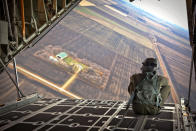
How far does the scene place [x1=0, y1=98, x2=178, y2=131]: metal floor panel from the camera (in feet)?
18.1

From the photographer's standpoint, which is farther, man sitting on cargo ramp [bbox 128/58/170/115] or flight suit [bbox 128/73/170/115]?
flight suit [bbox 128/73/170/115]

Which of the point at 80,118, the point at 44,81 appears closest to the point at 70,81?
the point at 44,81

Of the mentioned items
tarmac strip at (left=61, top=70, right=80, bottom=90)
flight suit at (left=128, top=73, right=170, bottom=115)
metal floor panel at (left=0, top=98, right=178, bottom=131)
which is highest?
flight suit at (left=128, top=73, right=170, bottom=115)

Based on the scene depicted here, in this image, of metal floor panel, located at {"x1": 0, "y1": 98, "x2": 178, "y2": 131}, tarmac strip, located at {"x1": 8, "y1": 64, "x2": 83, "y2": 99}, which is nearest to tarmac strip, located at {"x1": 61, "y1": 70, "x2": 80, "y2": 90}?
tarmac strip, located at {"x1": 8, "y1": 64, "x2": 83, "y2": 99}

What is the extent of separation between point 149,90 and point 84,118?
5.43 feet

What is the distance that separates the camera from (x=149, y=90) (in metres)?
6.07

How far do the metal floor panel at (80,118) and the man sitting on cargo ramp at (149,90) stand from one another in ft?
0.76

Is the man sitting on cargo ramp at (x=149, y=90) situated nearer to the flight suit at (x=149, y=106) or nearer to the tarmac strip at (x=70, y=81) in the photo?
the flight suit at (x=149, y=106)

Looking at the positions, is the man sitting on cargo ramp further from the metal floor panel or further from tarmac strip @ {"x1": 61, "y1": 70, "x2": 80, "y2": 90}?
tarmac strip @ {"x1": 61, "y1": 70, "x2": 80, "y2": 90}

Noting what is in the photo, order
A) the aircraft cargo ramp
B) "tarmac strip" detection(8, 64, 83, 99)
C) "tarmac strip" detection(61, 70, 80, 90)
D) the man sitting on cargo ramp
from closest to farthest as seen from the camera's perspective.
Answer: the aircraft cargo ramp, the man sitting on cargo ramp, "tarmac strip" detection(8, 64, 83, 99), "tarmac strip" detection(61, 70, 80, 90)

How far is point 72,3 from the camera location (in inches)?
329

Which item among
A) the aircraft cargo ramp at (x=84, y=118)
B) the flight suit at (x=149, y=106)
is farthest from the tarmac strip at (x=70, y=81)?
the flight suit at (x=149, y=106)

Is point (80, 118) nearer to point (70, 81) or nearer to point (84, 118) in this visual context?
point (84, 118)

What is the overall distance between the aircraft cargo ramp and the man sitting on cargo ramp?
231 mm
